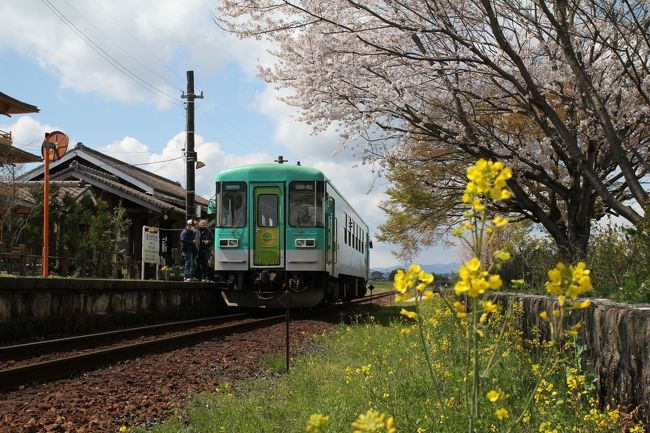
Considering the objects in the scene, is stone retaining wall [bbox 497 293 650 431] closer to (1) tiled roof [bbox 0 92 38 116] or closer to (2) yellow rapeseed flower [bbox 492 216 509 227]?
(2) yellow rapeseed flower [bbox 492 216 509 227]

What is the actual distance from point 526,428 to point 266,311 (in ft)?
42.4

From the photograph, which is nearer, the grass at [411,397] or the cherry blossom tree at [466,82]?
the grass at [411,397]

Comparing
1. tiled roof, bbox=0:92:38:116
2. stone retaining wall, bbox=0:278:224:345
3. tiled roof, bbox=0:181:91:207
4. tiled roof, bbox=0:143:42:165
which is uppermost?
tiled roof, bbox=0:92:38:116

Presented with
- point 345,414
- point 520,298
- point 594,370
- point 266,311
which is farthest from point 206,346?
point 266,311

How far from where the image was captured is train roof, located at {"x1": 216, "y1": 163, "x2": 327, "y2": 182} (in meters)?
13.4


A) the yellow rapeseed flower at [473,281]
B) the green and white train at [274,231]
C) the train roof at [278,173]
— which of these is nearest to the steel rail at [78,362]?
the green and white train at [274,231]

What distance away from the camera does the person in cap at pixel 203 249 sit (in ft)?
51.7

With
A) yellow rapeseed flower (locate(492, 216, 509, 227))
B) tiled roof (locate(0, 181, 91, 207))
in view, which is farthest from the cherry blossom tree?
Answer: tiled roof (locate(0, 181, 91, 207))

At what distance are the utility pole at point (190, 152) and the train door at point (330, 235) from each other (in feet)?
18.5

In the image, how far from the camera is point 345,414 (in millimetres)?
4262

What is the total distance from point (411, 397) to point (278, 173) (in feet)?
30.9

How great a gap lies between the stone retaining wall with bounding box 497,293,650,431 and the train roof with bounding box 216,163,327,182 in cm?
927

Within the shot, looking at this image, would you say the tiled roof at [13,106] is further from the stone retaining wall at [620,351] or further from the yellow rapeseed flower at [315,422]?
the yellow rapeseed flower at [315,422]

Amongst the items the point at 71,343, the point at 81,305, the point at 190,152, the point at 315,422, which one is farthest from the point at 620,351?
the point at 190,152
